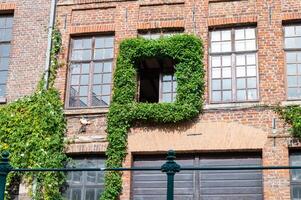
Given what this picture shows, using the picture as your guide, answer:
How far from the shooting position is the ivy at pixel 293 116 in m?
13.2

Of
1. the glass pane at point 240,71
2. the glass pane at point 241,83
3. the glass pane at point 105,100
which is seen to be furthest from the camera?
the glass pane at point 105,100

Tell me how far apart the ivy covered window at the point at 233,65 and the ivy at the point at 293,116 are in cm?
84

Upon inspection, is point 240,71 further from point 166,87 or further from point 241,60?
point 166,87

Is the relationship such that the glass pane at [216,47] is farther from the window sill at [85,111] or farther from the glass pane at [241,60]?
the window sill at [85,111]

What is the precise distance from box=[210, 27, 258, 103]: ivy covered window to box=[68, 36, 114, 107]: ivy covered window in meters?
2.87

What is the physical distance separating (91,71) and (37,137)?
94.4 inches

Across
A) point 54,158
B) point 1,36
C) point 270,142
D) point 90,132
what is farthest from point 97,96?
point 270,142

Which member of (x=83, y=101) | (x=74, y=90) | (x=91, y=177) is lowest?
(x=91, y=177)

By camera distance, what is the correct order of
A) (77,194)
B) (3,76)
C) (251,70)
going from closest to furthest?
(77,194), (251,70), (3,76)

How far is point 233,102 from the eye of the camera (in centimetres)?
1401

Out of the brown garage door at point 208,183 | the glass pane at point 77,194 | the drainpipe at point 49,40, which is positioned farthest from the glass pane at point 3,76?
the brown garage door at point 208,183

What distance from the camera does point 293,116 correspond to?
13383 millimetres

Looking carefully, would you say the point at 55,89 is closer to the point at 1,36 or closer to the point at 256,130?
the point at 1,36

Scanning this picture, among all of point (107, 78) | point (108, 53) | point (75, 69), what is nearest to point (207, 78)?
point (107, 78)
